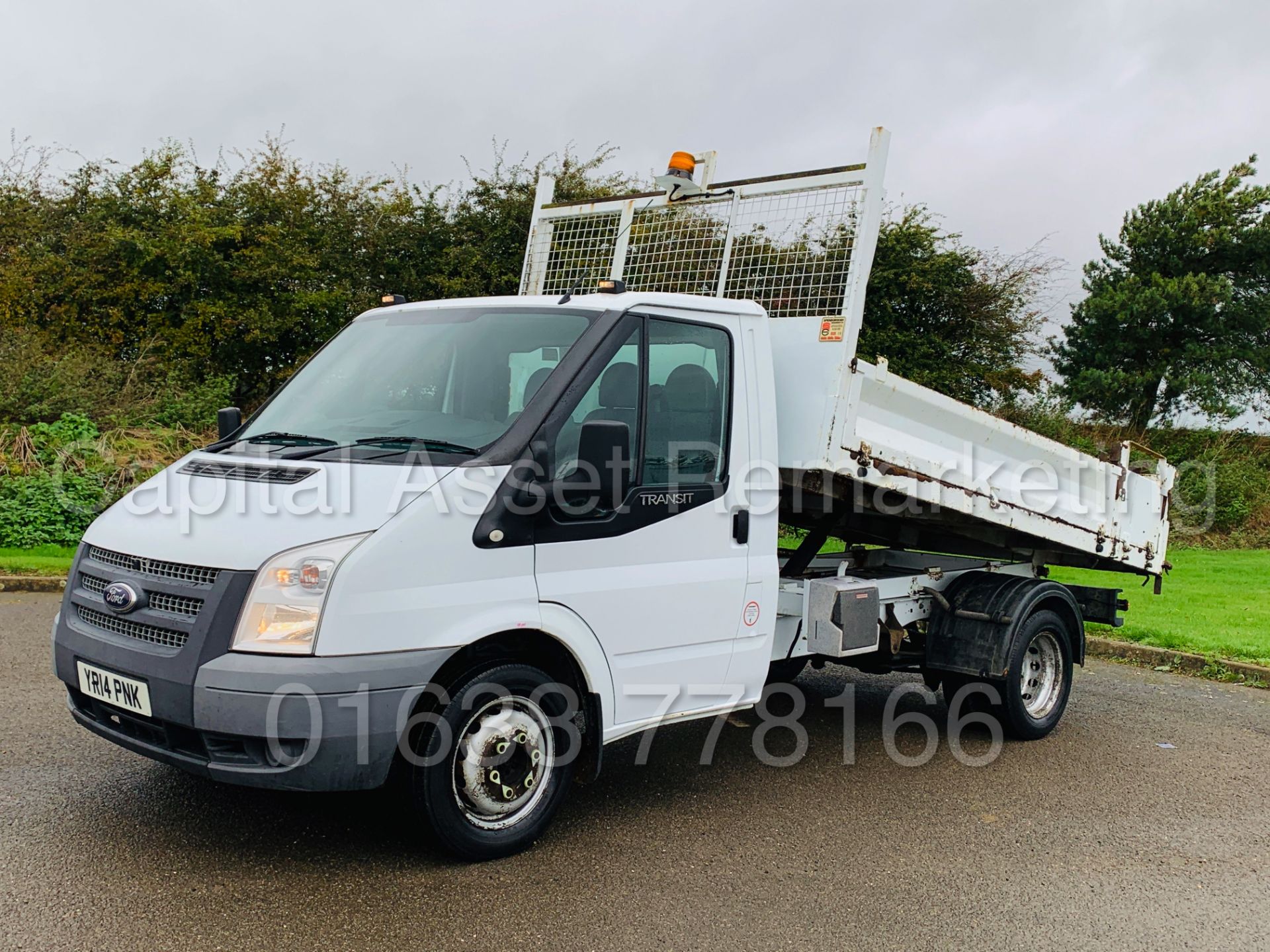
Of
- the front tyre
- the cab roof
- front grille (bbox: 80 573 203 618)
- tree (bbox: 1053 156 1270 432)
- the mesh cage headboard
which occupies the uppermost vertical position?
tree (bbox: 1053 156 1270 432)

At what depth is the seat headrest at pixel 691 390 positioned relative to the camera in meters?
4.95

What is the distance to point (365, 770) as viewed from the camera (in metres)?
4.02

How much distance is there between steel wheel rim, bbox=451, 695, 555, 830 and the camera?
4.32m

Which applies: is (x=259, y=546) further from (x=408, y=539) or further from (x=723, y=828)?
(x=723, y=828)

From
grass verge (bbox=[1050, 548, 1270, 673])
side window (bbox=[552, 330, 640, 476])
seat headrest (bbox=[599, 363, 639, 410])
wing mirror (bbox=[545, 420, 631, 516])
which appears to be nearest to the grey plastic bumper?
wing mirror (bbox=[545, 420, 631, 516])

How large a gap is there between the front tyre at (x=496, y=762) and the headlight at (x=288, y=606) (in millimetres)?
619

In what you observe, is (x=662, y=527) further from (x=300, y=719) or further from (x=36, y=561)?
(x=36, y=561)

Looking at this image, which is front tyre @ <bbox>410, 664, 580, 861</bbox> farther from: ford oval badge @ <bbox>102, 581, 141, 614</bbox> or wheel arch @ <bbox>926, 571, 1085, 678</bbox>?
wheel arch @ <bbox>926, 571, 1085, 678</bbox>

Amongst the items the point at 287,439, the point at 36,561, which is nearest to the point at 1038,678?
the point at 287,439

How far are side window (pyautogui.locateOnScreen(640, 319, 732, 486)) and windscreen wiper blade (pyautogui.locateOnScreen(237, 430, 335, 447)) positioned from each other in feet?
4.48

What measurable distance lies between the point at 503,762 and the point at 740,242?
3.25m

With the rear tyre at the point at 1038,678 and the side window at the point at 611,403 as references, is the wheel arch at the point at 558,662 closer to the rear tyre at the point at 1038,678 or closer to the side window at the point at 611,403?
the side window at the point at 611,403

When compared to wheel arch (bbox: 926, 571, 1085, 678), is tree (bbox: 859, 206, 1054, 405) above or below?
above

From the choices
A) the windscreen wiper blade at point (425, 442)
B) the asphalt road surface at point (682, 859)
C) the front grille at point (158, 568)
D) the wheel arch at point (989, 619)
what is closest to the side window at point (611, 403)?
the windscreen wiper blade at point (425, 442)
